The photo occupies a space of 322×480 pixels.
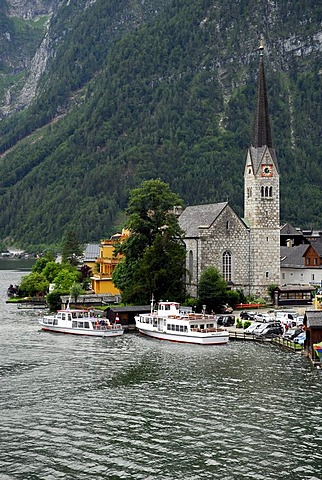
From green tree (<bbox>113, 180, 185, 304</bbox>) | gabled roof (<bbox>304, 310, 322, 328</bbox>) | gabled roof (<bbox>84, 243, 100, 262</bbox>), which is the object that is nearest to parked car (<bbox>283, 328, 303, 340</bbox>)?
gabled roof (<bbox>304, 310, 322, 328</bbox>)

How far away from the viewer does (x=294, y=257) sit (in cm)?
A: 13225

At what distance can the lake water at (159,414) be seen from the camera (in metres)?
41.7

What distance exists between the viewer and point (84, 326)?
89750mm

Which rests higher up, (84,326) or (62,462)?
(84,326)

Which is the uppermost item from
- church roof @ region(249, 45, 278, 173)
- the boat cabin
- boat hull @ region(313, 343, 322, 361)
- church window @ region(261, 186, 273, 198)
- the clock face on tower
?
church roof @ region(249, 45, 278, 173)

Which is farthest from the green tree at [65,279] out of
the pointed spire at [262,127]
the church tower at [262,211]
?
the pointed spire at [262,127]

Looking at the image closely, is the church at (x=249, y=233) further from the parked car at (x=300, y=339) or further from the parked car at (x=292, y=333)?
the parked car at (x=300, y=339)

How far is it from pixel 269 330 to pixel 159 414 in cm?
3344

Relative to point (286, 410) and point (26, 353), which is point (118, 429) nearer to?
point (286, 410)

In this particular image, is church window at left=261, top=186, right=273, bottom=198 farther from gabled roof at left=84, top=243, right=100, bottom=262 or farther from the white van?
gabled roof at left=84, top=243, right=100, bottom=262

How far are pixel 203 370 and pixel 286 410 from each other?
14.0 metres

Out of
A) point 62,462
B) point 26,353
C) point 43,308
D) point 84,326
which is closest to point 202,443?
point 62,462

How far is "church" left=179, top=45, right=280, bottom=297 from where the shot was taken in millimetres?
108062

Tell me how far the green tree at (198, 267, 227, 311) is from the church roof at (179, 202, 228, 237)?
8715 millimetres
